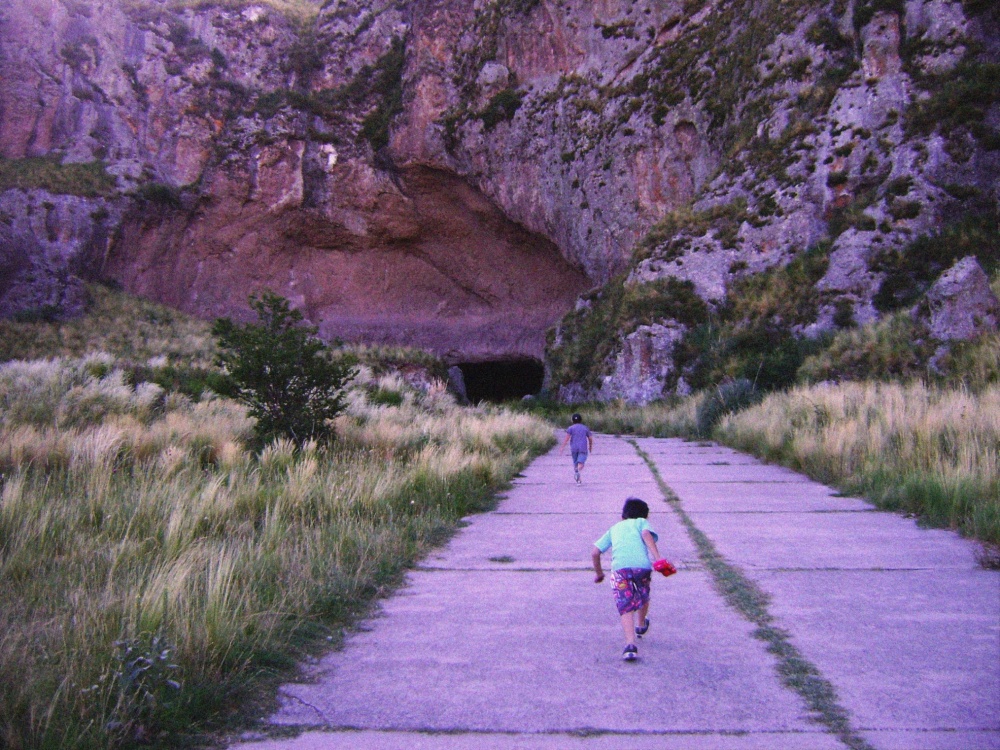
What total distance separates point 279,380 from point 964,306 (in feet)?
43.5

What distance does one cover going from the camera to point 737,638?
3.48 metres

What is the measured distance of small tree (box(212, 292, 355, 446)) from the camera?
1029cm

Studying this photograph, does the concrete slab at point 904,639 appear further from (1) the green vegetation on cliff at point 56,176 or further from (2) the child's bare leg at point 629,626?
(1) the green vegetation on cliff at point 56,176

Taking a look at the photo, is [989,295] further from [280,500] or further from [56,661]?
[56,661]

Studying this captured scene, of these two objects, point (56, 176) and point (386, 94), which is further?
point (386, 94)

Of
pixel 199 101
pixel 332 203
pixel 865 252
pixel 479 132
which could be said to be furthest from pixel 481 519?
pixel 199 101

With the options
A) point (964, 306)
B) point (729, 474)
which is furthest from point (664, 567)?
point (964, 306)

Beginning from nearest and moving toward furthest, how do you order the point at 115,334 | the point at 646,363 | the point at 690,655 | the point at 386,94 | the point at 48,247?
the point at 690,655 → the point at 646,363 → the point at 115,334 → the point at 48,247 → the point at 386,94

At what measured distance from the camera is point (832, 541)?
217 inches

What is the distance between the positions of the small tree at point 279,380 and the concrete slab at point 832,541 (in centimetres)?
597

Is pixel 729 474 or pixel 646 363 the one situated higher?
pixel 646 363

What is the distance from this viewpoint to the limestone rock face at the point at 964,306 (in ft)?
47.2

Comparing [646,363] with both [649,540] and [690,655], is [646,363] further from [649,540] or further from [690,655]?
[690,655]

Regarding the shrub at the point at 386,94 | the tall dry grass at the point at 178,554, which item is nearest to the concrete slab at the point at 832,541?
the tall dry grass at the point at 178,554
